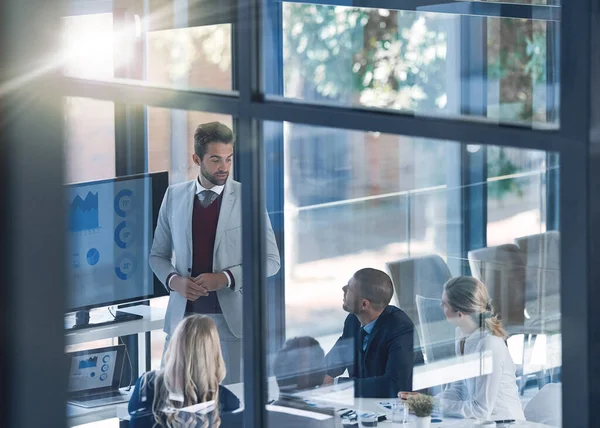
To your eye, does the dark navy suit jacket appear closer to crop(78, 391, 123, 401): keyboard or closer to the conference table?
the conference table

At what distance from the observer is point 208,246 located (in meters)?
2.51

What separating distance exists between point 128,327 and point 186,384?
1.70ft

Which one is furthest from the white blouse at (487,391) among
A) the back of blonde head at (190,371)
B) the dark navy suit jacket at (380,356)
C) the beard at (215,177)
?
the beard at (215,177)

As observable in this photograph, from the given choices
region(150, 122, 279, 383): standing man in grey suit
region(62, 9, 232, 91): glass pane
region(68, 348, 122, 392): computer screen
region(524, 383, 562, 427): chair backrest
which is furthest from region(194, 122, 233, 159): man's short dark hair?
region(524, 383, 562, 427): chair backrest

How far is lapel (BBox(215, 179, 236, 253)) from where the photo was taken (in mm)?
2311

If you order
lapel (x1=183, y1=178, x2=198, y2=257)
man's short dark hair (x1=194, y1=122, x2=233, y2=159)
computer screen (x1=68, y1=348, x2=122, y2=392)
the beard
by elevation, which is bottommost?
computer screen (x1=68, y1=348, x2=122, y2=392)

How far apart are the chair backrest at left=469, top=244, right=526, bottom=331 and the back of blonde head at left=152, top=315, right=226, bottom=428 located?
0.75 metres

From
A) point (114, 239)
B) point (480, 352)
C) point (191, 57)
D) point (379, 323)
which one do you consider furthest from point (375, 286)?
point (114, 239)

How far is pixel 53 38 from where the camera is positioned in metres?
1.05

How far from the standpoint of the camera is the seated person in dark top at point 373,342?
2.10 metres

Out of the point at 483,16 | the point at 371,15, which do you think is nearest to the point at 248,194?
the point at 371,15

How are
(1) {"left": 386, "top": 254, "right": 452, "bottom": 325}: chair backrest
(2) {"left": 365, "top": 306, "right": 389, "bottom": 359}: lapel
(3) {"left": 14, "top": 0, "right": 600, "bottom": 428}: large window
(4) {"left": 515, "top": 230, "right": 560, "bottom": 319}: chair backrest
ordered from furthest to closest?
(2) {"left": 365, "top": 306, "right": 389, "bottom": 359}: lapel, (1) {"left": 386, "top": 254, "right": 452, "bottom": 325}: chair backrest, (4) {"left": 515, "top": 230, "right": 560, "bottom": 319}: chair backrest, (3) {"left": 14, "top": 0, "right": 600, "bottom": 428}: large window

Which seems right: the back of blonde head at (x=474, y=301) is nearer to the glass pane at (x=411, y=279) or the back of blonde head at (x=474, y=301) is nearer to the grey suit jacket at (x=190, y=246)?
the glass pane at (x=411, y=279)

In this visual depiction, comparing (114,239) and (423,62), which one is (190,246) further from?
(423,62)
